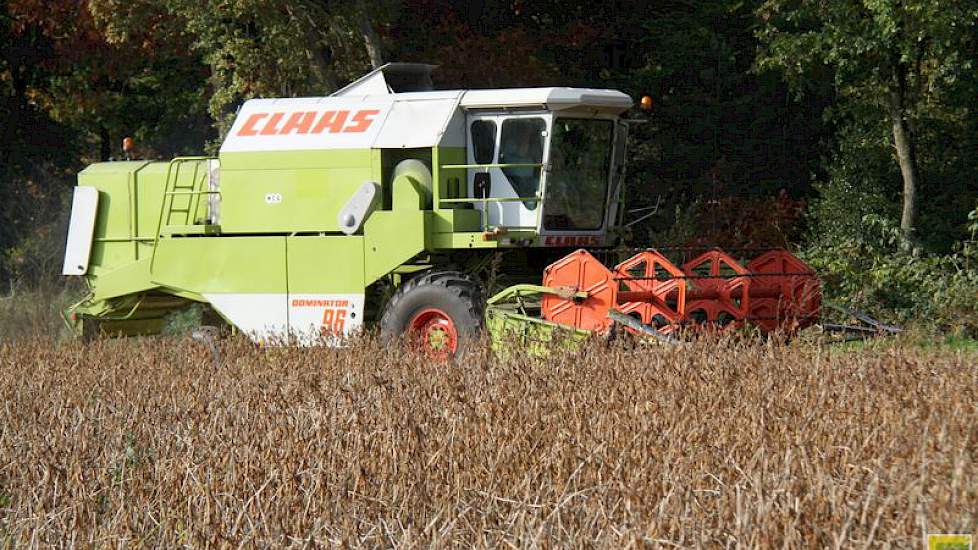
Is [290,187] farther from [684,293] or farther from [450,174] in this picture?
[684,293]

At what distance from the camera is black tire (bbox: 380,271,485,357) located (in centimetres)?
1198

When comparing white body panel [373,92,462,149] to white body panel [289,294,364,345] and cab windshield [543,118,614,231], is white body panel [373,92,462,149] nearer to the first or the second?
cab windshield [543,118,614,231]

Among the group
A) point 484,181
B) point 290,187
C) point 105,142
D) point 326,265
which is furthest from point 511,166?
point 105,142

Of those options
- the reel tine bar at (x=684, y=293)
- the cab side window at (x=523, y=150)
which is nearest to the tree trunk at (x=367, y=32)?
the cab side window at (x=523, y=150)

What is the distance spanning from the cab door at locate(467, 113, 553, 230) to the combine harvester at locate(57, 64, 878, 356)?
1 cm

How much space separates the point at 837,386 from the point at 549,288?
4643 millimetres

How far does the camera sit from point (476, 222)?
41.4 feet

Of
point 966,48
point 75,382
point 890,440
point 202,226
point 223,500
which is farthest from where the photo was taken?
point 966,48

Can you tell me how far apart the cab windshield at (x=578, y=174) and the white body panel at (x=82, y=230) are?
521 centimetres

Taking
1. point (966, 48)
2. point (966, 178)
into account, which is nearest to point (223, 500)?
point (966, 48)

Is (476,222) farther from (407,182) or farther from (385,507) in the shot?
(385,507)

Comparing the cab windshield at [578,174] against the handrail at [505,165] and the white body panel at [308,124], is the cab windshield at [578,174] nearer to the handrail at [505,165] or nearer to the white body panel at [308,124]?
the handrail at [505,165]

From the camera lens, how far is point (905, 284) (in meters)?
14.3

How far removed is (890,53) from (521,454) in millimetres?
13465
